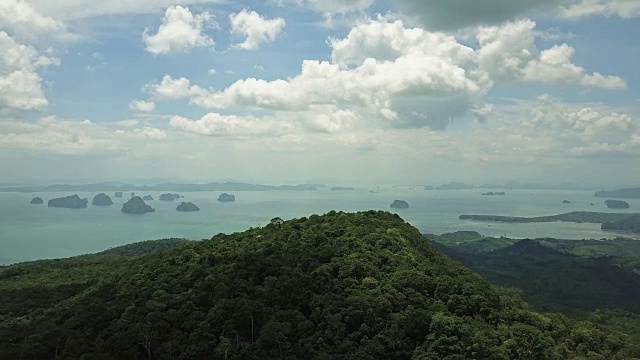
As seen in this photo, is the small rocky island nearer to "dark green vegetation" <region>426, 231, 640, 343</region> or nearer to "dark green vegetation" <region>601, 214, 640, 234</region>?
"dark green vegetation" <region>426, 231, 640, 343</region>

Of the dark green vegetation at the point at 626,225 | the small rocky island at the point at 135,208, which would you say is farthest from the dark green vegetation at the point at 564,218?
the small rocky island at the point at 135,208

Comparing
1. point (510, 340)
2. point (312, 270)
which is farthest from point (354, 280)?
point (510, 340)

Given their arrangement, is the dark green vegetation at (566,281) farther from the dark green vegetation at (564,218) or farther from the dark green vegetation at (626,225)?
the dark green vegetation at (564,218)

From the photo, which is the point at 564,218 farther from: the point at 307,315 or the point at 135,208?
the point at 307,315

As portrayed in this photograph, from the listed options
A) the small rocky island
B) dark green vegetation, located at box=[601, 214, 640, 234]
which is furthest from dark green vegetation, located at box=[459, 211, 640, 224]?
the small rocky island

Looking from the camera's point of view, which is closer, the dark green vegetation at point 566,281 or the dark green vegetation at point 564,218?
the dark green vegetation at point 566,281

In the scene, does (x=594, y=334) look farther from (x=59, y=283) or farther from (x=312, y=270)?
(x=59, y=283)
